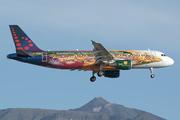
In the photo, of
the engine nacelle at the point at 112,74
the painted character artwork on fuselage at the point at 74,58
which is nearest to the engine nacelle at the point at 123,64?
the painted character artwork on fuselage at the point at 74,58

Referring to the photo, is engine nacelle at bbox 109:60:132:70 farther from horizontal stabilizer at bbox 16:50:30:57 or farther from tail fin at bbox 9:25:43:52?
horizontal stabilizer at bbox 16:50:30:57

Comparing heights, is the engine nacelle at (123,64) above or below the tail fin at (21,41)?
below

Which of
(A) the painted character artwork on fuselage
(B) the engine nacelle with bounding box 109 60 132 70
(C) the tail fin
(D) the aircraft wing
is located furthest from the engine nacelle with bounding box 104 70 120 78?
(C) the tail fin

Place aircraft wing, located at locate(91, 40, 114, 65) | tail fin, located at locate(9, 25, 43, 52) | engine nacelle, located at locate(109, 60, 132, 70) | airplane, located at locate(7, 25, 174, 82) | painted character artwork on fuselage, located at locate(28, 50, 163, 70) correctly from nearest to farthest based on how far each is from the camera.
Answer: aircraft wing, located at locate(91, 40, 114, 65), engine nacelle, located at locate(109, 60, 132, 70), airplane, located at locate(7, 25, 174, 82), painted character artwork on fuselage, located at locate(28, 50, 163, 70), tail fin, located at locate(9, 25, 43, 52)

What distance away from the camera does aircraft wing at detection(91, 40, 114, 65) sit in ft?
218

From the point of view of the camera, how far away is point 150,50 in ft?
242

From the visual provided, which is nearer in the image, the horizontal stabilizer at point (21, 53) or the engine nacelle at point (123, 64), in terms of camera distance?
the horizontal stabilizer at point (21, 53)

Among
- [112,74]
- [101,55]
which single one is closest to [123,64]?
[101,55]

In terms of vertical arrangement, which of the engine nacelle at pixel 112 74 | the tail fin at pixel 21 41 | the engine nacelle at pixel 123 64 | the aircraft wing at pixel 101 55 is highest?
the tail fin at pixel 21 41

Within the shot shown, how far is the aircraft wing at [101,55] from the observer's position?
66375 millimetres

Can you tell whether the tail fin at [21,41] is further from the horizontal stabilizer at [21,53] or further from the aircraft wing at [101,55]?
the aircraft wing at [101,55]

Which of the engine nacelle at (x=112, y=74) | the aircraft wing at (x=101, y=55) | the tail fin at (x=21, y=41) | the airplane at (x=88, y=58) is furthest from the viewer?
the engine nacelle at (x=112, y=74)

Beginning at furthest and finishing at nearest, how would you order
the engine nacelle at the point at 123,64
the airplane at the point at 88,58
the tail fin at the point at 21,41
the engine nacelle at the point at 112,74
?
the engine nacelle at the point at 112,74, the tail fin at the point at 21,41, the airplane at the point at 88,58, the engine nacelle at the point at 123,64

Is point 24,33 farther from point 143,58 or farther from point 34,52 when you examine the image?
point 143,58
